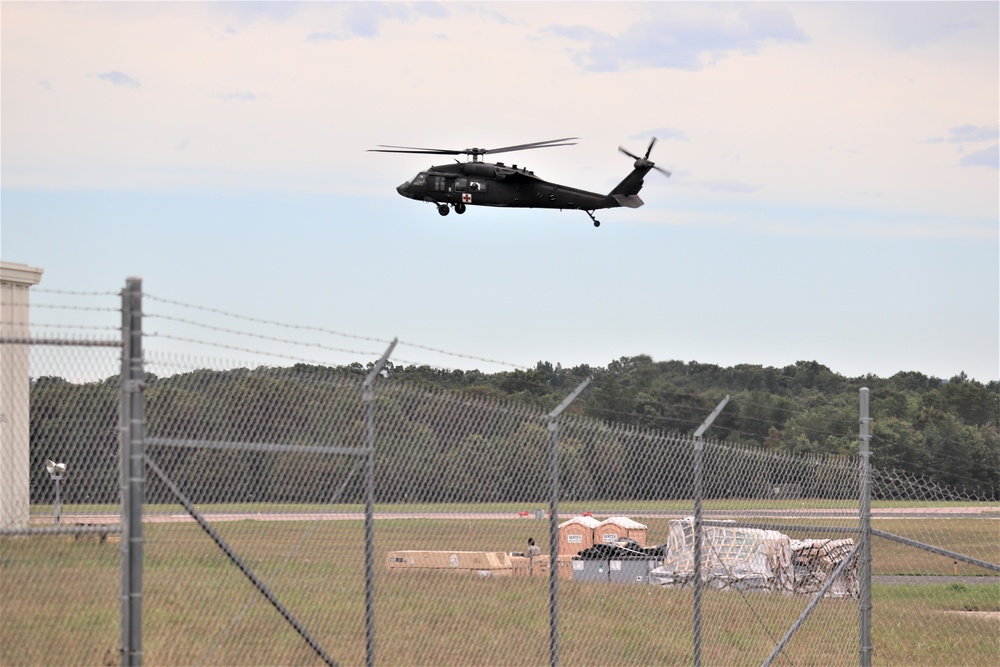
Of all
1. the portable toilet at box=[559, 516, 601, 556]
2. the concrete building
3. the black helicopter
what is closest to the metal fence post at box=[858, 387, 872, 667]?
the concrete building

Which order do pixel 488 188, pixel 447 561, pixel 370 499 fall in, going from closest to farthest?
1. pixel 370 499
2. pixel 447 561
3. pixel 488 188

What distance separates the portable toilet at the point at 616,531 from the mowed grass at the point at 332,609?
16.8 feet

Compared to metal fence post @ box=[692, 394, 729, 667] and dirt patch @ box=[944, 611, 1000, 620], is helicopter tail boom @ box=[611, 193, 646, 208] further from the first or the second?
metal fence post @ box=[692, 394, 729, 667]

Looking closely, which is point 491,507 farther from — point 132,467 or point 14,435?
point 14,435

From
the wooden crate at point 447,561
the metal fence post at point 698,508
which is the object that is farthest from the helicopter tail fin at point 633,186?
the metal fence post at point 698,508

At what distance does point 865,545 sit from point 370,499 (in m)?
5.39

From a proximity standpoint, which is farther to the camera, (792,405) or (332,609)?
(792,405)

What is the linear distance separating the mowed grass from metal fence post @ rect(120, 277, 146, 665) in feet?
1.36

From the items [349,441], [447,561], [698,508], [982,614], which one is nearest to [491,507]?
[349,441]

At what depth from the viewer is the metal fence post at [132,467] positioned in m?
6.48

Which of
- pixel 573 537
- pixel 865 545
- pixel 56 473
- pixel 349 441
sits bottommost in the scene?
pixel 573 537

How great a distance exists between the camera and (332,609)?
8469mm

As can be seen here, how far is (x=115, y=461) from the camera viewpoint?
684 cm

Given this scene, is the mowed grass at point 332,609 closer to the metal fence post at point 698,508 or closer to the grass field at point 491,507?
the grass field at point 491,507
